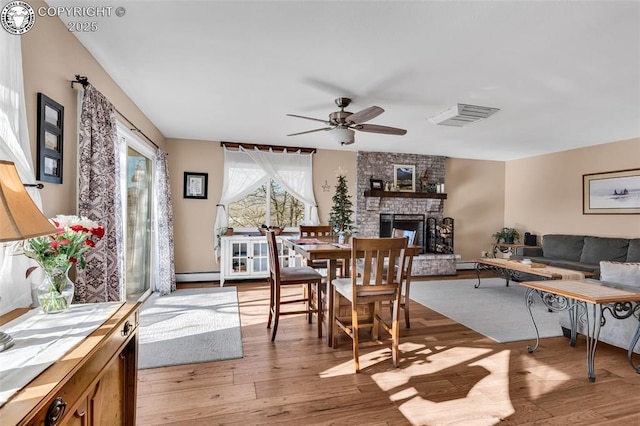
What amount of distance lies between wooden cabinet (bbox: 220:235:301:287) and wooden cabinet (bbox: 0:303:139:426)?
366 cm

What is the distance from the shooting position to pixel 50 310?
1342mm

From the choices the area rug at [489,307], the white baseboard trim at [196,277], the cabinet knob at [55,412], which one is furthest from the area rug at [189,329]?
the area rug at [489,307]

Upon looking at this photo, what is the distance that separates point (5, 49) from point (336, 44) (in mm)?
1818

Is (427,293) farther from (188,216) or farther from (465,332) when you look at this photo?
(188,216)

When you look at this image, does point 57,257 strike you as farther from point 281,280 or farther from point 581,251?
point 581,251

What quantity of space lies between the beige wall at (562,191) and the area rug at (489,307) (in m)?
1.60

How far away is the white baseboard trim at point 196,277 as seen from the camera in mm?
5356

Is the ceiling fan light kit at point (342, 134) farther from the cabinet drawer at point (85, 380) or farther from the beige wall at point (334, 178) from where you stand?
the cabinet drawer at point (85, 380)

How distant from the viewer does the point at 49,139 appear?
Result: 1879mm

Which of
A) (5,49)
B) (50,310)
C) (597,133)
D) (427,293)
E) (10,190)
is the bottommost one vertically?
(427,293)

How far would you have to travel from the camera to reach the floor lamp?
2.96 ft

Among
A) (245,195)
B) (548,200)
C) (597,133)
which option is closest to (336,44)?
(245,195)

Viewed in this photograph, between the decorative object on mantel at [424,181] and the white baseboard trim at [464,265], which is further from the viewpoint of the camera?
the white baseboard trim at [464,265]

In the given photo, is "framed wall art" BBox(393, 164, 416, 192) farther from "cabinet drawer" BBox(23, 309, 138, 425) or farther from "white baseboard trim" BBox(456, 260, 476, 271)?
"cabinet drawer" BBox(23, 309, 138, 425)
